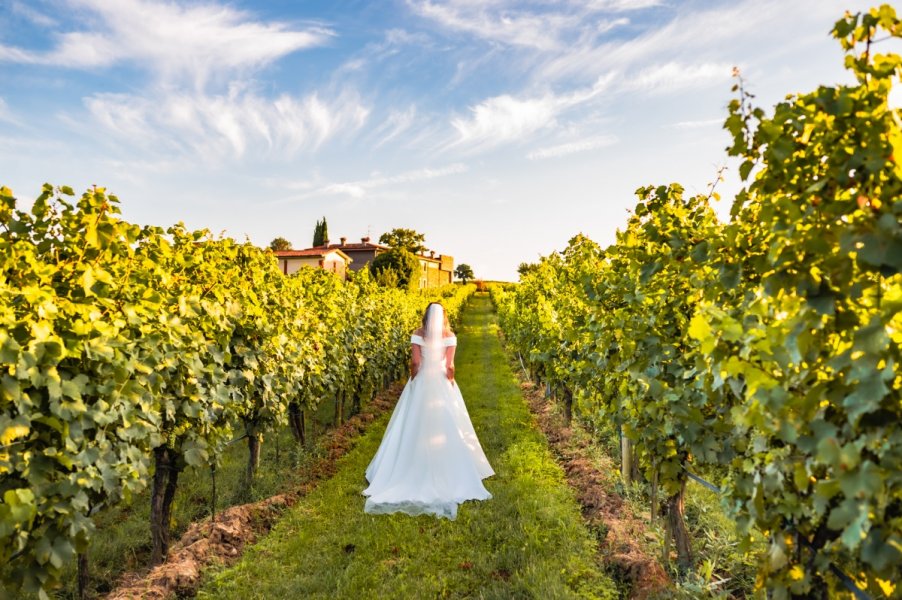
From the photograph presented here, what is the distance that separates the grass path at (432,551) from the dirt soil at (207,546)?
0.17 metres

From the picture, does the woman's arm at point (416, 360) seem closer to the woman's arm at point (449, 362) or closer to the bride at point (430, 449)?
the bride at point (430, 449)

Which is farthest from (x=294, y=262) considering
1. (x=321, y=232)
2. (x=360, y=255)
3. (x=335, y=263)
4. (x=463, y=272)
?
(x=463, y=272)

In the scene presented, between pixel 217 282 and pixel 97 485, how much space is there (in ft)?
11.1

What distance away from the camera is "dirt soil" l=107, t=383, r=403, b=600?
4.57 metres

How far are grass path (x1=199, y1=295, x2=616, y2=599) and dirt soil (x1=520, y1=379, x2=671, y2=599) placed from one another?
0.56 ft

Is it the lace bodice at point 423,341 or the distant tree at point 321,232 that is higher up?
the distant tree at point 321,232

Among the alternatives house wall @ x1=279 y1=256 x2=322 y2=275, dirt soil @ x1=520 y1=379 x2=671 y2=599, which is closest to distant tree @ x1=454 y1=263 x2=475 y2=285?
house wall @ x1=279 y1=256 x2=322 y2=275

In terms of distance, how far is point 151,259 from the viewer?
4.48m

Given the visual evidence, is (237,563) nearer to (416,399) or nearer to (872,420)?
(416,399)

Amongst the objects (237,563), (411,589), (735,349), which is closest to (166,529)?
(237,563)

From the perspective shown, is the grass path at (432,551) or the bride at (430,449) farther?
the bride at (430,449)

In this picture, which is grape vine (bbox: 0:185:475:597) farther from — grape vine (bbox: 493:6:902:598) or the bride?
grape vine (bbox: 493:6:902:598)

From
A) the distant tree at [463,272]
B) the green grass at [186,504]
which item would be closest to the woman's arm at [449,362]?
the green grass at [186,504]

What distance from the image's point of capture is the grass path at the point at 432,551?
180 inches
